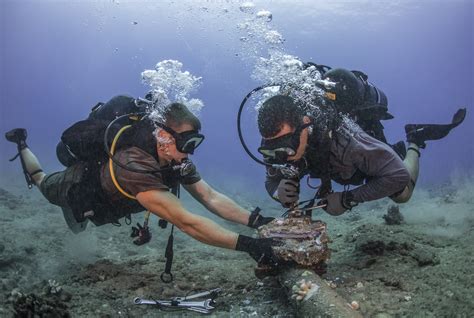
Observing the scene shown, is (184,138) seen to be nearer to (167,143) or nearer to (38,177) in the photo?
(167,143)

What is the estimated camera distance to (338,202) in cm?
479

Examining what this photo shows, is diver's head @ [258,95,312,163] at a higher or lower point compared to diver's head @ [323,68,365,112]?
lower

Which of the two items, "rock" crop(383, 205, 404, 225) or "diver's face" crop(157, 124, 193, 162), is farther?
"rock" crop(383, 205, 404, 225)

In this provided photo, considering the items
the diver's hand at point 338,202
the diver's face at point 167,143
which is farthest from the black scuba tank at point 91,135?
the diver's hand at point 338,202

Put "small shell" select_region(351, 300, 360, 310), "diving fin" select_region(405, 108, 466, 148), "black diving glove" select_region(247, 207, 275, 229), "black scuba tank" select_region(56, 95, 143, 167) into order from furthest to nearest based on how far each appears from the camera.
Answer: "diving fin" select_region(405, 108, 466, 148), "black diving glove" select_region(247, 207, 275, 229), "black scuba tank" select_region(56, 95, 143, 167), "small shell" select_region(351, 300, 360, 310)

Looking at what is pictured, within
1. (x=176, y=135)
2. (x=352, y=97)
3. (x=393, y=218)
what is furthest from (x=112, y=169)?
(x=393, y=218)

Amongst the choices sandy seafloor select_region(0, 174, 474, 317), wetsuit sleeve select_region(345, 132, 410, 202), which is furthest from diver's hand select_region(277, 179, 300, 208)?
sandy seafloor select_region(0, 174, 474, 317)

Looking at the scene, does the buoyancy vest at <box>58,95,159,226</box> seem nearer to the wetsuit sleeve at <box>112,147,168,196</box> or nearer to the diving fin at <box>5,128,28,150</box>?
the wetsuit sleeve at <box>112,147,168,196</box>

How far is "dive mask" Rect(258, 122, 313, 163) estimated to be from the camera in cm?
429

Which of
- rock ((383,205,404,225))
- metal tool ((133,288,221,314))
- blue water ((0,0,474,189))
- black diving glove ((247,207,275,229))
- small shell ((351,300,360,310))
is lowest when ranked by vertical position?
metal tool ((133,288,221,314))

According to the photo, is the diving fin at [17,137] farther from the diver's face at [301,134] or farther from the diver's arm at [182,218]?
the diver's face at [301,134]

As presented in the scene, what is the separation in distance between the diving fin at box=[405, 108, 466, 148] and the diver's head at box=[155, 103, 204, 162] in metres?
4.63

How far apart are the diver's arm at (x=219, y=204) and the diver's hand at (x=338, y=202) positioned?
1333 millimetres

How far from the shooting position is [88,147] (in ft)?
16.4
